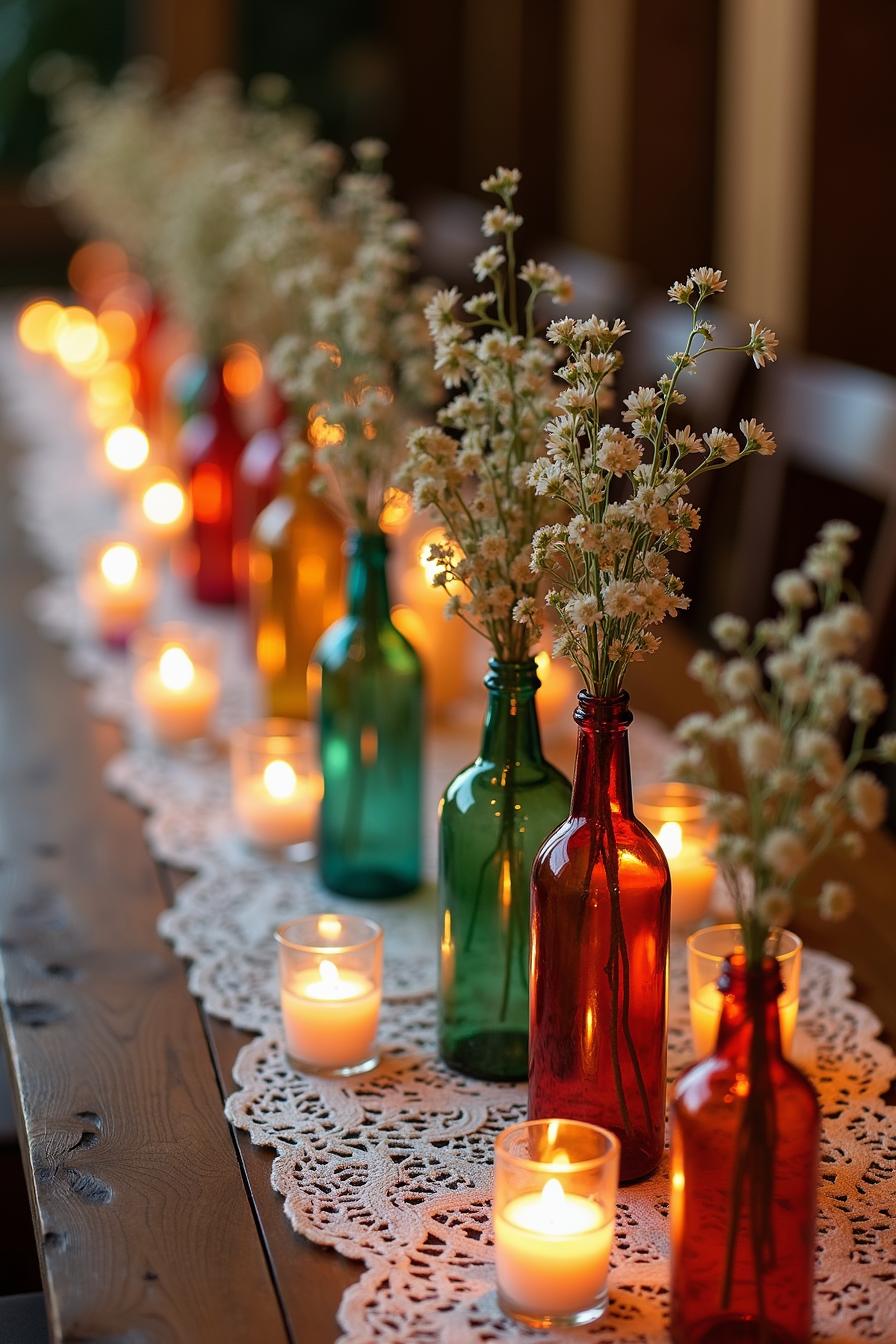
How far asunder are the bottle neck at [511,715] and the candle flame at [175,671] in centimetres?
66

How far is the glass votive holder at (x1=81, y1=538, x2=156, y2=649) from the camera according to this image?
1.98 metres

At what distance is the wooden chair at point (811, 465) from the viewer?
190 cm

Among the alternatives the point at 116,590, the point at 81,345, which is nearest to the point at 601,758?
the point at 116,590

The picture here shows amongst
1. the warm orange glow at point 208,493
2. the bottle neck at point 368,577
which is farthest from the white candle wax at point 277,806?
the warm orange glow at point 208,493

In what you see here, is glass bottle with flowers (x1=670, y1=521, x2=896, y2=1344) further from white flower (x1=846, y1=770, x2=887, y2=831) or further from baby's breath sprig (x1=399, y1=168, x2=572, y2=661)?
baby's breath sprig (x1=399, y1=168, x2=572, y2=661)

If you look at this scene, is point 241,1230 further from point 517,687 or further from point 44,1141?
point 517,687

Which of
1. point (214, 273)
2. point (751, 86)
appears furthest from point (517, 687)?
point (751, 86)

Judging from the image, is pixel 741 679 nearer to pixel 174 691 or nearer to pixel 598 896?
pixel 598 896

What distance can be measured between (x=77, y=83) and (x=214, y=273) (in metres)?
4.82

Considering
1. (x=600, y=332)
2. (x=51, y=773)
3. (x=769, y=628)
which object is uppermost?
(x=600, y=332)

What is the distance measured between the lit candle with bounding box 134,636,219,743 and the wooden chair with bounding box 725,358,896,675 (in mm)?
680

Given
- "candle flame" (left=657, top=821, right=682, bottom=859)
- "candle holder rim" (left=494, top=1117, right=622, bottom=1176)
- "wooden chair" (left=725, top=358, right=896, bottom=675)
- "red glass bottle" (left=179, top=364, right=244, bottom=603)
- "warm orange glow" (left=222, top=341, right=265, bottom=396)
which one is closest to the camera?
"candle holder rim" (left=494, top=1117, right=622, bottom=1176)

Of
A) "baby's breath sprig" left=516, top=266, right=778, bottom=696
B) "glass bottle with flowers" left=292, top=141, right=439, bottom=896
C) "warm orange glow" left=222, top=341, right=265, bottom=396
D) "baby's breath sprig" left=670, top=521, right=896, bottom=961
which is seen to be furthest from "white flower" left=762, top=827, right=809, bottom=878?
"warm orange glow" left=222, top=341, right=265, bottom=396

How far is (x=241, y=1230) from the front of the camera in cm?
92
